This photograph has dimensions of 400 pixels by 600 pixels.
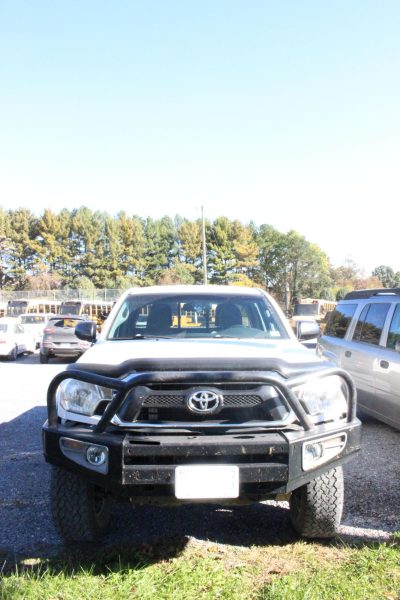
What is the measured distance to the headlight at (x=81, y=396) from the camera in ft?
10.0

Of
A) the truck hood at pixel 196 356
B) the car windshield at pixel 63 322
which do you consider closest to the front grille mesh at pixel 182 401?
the truck hood at pixel 196 356

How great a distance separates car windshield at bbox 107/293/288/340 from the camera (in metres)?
4.37

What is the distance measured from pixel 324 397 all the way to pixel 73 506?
1647mm

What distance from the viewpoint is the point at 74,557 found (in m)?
3.13

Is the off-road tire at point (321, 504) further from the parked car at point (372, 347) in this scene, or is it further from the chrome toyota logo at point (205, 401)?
the parked car at point (372, 347)

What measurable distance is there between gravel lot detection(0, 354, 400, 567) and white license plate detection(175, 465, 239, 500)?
0.81 m

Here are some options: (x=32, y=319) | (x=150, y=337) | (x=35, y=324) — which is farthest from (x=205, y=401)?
(x=32, y=319)

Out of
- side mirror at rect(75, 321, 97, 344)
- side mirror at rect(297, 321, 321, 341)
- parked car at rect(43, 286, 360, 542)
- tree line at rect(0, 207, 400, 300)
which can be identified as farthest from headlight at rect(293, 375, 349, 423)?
tree line at rect(0, 207, 400, 300)

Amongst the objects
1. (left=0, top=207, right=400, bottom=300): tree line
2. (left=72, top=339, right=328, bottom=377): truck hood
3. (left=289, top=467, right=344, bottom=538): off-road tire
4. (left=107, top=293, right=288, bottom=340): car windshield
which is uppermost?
(left=0, top=207, right=400, bottom=300): tree line

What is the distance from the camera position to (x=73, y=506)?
3.13 m

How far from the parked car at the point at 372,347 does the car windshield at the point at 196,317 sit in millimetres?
1790

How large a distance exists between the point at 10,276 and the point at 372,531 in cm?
7132

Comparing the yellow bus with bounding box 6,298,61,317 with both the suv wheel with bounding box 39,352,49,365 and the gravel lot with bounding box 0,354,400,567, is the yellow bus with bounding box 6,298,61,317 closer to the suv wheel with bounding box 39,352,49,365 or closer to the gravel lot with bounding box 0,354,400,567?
the suv wheel with bounding box 39,352,49,365

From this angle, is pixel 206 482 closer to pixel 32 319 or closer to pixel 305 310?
pixel 32 319
